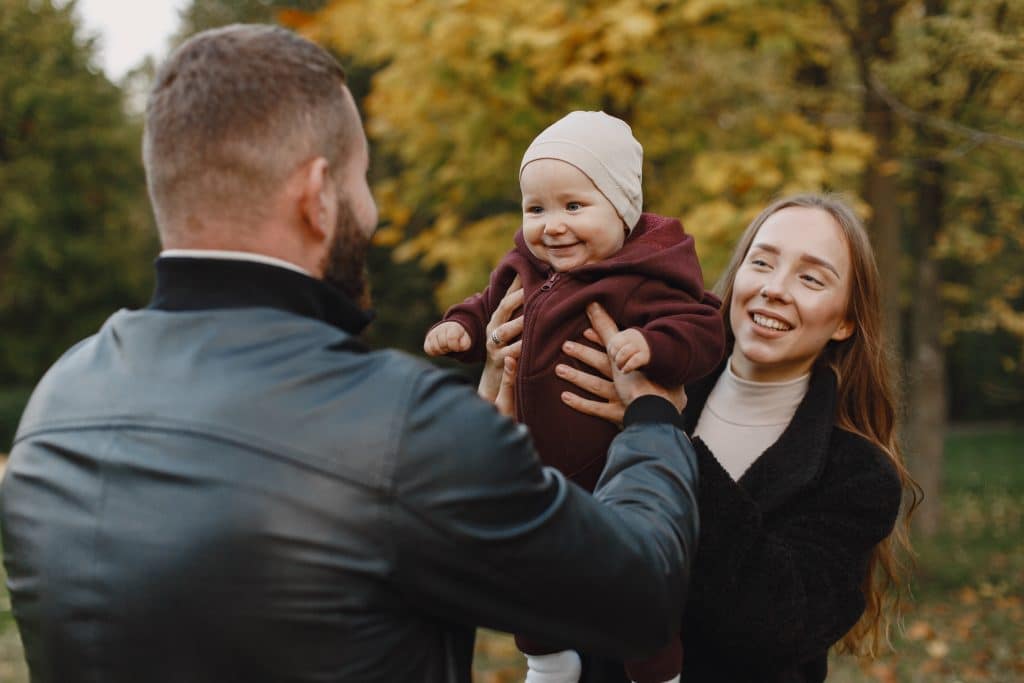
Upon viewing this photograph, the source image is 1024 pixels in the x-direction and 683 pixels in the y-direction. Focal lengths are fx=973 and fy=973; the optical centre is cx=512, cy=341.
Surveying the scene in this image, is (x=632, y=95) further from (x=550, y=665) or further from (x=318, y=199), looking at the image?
(x=318, y=199)

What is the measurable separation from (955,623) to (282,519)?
8328mm

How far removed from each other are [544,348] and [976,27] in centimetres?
382

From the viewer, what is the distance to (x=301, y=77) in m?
1.59

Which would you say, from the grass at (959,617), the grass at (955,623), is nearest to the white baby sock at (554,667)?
the grass at (959,617)

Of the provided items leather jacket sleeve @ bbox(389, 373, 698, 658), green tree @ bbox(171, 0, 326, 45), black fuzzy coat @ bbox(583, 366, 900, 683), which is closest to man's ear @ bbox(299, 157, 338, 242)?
leather jacket sleeve @ bbox(389, 373, 698, 658)

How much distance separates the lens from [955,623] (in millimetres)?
8336

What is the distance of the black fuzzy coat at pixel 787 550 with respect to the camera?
7.25 feet

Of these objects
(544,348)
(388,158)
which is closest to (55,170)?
(388,158)

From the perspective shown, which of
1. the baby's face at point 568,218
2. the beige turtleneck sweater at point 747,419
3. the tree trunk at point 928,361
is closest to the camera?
the baby's face at point 568,218

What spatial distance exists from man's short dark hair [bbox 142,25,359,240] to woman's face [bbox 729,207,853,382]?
4.47ft

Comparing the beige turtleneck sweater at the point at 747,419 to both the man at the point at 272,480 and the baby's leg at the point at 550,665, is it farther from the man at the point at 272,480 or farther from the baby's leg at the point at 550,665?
the man at the point at 272,480

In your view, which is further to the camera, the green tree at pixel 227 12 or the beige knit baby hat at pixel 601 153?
the green tree at pixel 227 12

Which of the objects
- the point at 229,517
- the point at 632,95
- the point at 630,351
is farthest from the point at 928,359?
the point at 229,517

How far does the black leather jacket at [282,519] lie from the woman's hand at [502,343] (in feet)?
3.09
